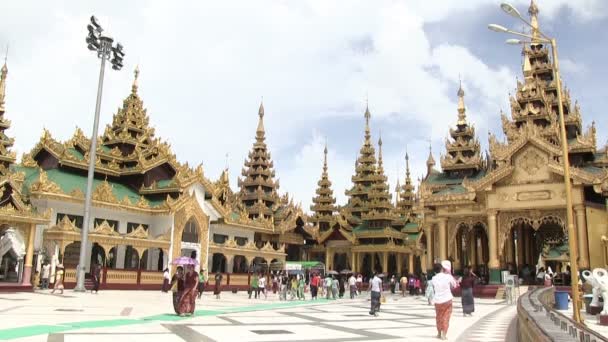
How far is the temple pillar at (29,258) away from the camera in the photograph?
2358 cm

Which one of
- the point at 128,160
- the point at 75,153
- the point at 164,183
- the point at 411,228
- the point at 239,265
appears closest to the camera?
the point at 75,153

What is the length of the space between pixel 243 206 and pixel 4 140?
2384cm

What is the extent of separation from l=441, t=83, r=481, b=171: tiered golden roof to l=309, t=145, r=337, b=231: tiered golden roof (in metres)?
15.1

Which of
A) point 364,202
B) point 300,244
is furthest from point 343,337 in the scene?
point 364,202

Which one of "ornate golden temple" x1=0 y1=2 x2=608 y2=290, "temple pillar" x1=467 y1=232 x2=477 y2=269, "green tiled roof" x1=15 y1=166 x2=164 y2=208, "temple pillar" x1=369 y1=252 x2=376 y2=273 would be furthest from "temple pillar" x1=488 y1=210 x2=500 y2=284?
"temple pillar" x1=369 y1=252 x2=376 y2=273

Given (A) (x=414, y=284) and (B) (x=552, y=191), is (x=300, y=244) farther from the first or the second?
(B) (x=552, y=191)

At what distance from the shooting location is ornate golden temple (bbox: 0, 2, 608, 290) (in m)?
27.4

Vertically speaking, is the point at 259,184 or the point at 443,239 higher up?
the point at 259,184

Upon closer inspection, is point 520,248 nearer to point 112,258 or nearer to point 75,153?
point 112,258

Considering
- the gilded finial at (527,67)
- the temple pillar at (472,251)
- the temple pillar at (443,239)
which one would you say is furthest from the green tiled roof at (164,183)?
the gilded finial at (527,67)

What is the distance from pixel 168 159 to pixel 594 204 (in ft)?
88.7

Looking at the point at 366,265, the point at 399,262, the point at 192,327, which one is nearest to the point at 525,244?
the point at 399,262

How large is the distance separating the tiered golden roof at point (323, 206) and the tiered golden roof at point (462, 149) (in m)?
15.1

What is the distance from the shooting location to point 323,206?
188ft
